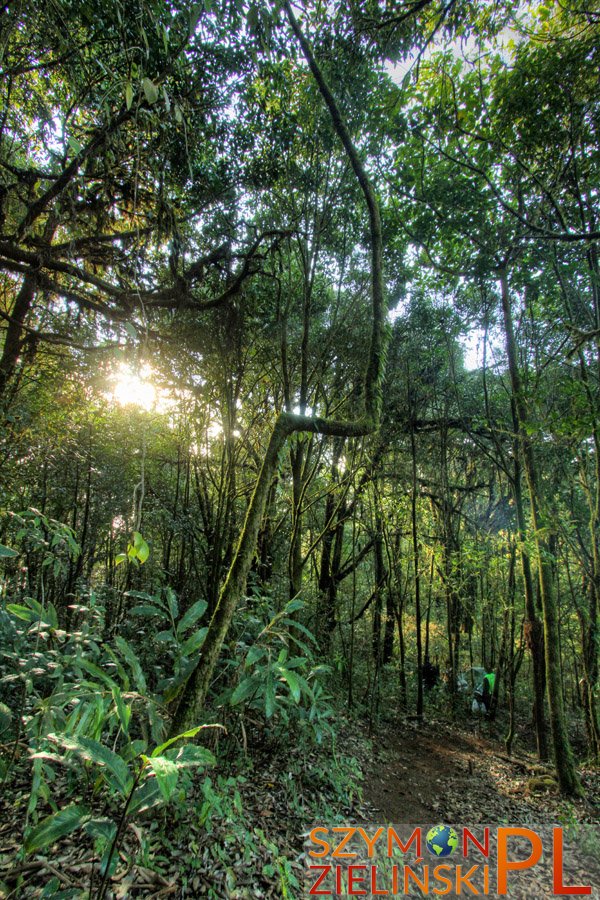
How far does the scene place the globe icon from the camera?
3230 millimetres

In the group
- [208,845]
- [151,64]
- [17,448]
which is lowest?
[208,845]

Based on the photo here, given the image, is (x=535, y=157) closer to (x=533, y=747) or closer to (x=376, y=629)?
(x=376, y=629)

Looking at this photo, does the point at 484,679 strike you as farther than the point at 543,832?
Yes

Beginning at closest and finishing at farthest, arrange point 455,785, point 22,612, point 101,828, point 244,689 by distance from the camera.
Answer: point 101,828
point 22,612
point 244,689
point 455,785

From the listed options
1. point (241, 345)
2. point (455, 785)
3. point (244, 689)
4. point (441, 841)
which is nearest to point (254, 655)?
point (244, 689)

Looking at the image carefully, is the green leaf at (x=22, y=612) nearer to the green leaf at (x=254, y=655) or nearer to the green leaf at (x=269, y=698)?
the green leaf at (x=254, y=655)

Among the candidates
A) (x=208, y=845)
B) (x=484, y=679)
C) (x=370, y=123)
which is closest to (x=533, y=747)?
(x=484, y=679)

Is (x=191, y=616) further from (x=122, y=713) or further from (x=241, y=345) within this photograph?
→ (x=241, y=345)

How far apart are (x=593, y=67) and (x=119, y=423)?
24.3 feet

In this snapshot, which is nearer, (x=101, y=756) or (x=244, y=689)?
(x=101, y=756)

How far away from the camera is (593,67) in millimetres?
3488

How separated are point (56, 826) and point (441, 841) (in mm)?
3391

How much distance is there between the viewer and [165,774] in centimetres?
136

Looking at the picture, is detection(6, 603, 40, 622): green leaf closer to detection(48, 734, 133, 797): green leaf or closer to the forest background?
the forest background
